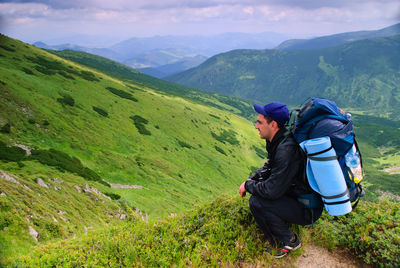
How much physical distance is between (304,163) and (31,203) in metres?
16.2

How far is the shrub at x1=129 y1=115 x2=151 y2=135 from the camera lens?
65088mm

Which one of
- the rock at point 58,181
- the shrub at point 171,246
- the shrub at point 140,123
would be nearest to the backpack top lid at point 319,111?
the shrub at point 171,246

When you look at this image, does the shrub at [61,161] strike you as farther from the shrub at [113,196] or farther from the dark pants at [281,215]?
the dark pants at [281,215]

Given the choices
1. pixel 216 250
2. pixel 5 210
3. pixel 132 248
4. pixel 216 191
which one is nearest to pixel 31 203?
pixel 5 210

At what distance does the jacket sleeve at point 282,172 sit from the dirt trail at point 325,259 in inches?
76.4

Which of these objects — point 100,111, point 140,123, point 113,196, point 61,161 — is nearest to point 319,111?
point 113,196

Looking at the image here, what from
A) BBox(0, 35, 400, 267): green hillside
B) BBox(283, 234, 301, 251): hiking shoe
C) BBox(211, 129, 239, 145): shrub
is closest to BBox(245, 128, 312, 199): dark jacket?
BBox(283, 234, 301, 251): hiking shoe

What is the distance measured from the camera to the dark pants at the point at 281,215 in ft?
17.9

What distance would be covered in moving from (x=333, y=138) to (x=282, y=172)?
3.92 feet

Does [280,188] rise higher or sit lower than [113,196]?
higher

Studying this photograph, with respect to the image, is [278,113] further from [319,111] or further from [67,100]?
[67,100]

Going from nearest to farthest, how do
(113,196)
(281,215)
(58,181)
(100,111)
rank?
1. (281,215)
2. (58,181)
3. (113,196)
4. (100,111)

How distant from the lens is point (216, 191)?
58344 mm

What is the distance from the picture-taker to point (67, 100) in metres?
52.8
